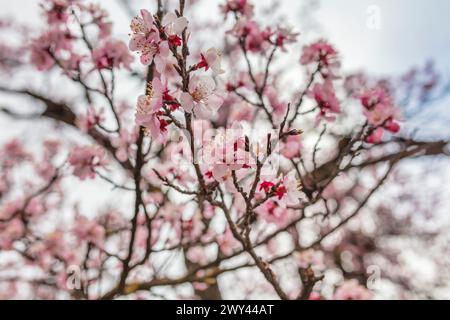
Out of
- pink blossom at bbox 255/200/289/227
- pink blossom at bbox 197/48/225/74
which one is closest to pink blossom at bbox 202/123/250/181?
pink blossom at bbox 197/48/225/74

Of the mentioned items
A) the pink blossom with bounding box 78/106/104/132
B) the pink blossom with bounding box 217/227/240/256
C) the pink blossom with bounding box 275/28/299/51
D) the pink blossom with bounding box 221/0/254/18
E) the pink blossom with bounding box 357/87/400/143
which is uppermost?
the pink blossom with bounding box 221/0/254/18

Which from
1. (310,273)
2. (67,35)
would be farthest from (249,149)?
(67,35)

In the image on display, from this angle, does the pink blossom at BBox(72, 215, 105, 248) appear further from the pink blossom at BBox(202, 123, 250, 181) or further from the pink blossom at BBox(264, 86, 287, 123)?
the pink blossom at BBox(202, 123, 250, 181)

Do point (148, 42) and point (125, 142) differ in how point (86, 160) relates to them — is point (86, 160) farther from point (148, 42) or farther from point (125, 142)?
point (148, 42)

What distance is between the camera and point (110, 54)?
92.9 inches

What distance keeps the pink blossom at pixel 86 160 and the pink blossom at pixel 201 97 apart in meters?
1.39

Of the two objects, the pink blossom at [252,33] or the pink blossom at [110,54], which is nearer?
the pink blossom at [110,54]

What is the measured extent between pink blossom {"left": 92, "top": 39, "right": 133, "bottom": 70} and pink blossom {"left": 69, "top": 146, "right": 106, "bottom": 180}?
0.56 m

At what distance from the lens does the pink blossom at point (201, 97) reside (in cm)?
127

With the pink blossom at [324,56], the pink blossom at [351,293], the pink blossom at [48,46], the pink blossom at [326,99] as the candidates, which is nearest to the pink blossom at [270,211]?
the pink blossom at [326,99]

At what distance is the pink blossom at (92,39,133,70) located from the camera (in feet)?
7.69

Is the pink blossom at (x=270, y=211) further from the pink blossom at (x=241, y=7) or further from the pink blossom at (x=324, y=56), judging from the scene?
the pink blossom at (x=241, y=7)
